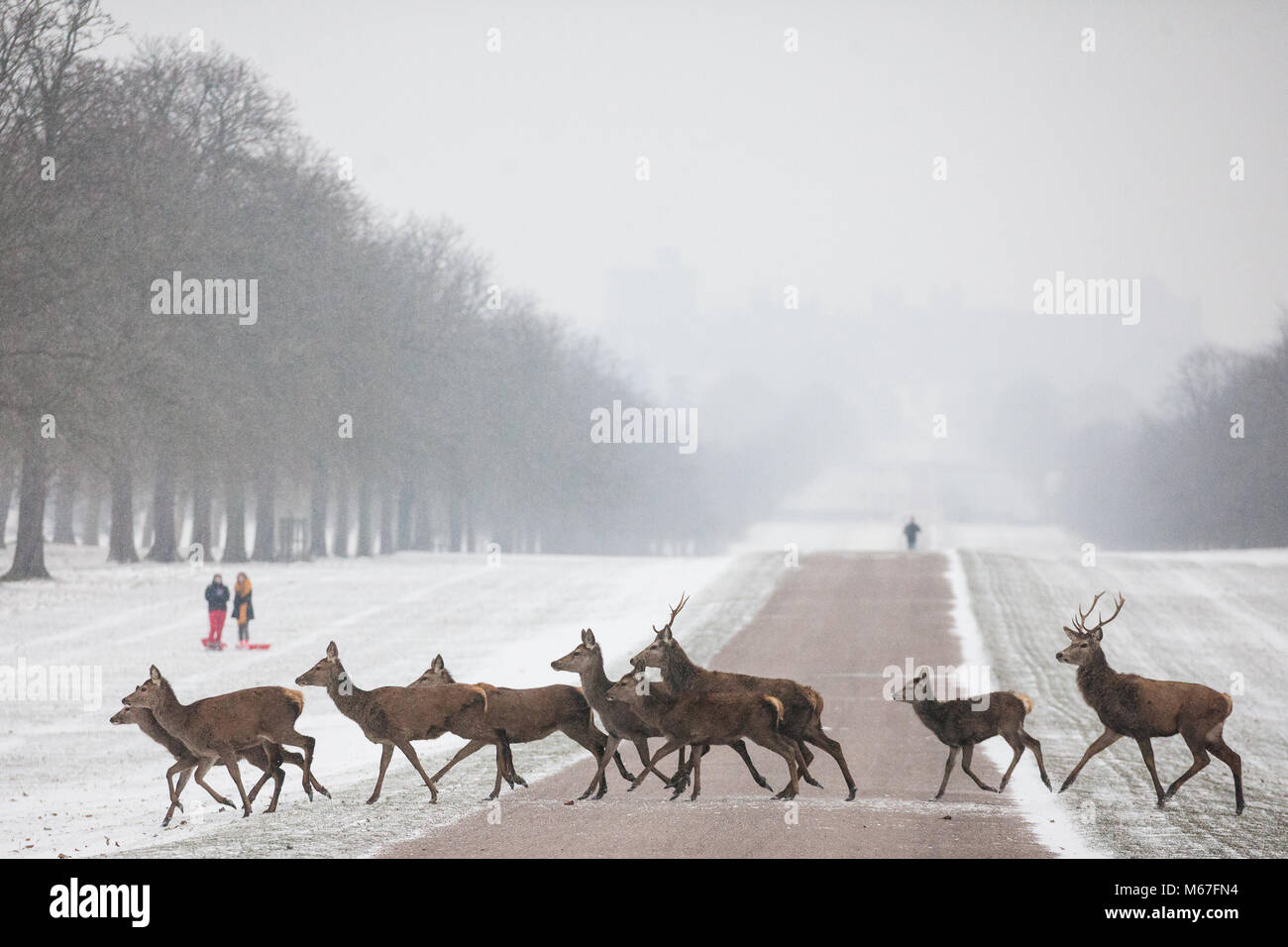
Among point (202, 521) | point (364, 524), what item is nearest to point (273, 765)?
point (202, 521)

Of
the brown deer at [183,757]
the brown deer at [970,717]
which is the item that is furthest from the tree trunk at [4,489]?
the brown deer at [970,717]

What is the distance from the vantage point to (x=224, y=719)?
14711 millimetres

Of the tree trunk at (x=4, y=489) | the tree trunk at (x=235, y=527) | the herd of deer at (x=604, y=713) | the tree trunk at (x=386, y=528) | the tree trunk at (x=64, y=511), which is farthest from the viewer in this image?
the tree trunk at (x=386, y=528)

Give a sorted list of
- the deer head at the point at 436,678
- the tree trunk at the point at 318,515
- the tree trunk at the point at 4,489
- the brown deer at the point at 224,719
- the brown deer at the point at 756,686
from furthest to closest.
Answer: the tree trunk at the point at 318,515 < the tree trunk at the point at 4,489 < the deer head at the point at 436,678 < the brown deer at the point at 224,719 < the brown deer at the point at 756,686

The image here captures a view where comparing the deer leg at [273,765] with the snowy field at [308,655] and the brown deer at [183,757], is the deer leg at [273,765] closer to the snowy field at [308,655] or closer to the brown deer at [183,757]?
the brown deer at [183,757]

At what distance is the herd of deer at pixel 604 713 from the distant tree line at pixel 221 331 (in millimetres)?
25177

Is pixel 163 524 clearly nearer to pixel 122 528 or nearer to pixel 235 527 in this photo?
pixel 122 528

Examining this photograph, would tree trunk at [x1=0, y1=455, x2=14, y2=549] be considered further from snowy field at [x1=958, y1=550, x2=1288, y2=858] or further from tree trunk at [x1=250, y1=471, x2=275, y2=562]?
snowy field at [x1=958, y1=550, x2=1288, y2=858]

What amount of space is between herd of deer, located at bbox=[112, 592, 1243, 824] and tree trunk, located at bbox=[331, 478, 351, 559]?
49.7m

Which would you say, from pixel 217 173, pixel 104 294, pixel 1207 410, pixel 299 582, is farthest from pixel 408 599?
pixel 1207 410

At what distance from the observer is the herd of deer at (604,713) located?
561 inches

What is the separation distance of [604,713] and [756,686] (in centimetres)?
145

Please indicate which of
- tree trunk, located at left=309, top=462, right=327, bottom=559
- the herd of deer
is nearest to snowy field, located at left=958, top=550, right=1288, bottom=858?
the herd of deer

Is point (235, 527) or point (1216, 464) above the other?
point (1216, 464)
